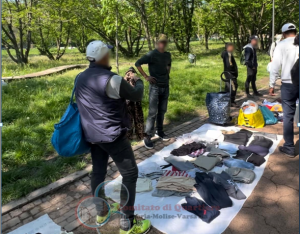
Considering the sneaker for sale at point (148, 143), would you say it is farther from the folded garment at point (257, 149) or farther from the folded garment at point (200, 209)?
the folded garment at point (200, 209)

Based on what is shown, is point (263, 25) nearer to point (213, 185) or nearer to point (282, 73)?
point (282, 73)

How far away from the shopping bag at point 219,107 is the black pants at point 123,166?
354 centimetres

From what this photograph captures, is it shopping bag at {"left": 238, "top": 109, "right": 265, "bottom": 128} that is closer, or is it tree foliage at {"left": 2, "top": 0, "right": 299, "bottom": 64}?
shopping bag at {"left": 238, "top": 109, "right": 265, "bottom": 128}

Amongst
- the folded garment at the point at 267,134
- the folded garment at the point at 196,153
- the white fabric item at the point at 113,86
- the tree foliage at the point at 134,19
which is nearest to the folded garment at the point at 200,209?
the folded garment at the point at 196,153

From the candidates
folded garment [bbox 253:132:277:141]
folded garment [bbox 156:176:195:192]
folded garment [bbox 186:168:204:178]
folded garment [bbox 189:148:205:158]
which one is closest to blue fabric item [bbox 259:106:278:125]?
folded garment [bbox 253:132:277:141]

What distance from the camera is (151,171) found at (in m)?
3.82

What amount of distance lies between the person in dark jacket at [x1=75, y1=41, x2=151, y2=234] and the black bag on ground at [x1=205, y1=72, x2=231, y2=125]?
347 cm

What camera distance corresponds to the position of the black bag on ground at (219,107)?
5.50 meters

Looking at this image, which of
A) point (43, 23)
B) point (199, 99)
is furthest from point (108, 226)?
point (43, 23)

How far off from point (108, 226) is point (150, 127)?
2193mm

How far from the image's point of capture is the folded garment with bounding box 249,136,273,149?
4402 mm

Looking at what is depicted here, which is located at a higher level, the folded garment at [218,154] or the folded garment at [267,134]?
the folded garment at [218,154]

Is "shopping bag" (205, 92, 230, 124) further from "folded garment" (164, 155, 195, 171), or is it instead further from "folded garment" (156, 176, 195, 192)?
"folded garment" (156, 176, 195, 192)

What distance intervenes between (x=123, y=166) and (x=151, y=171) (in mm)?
1474
